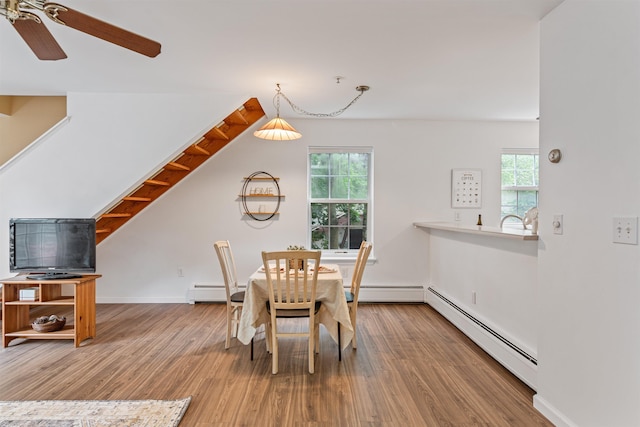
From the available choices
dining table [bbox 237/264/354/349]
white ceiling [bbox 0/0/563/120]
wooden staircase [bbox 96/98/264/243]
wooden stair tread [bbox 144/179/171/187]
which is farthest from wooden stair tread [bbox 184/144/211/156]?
dining table [bbox 237/264/354/349]

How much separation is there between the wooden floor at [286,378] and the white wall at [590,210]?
1.45 ft

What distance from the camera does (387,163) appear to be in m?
4.99

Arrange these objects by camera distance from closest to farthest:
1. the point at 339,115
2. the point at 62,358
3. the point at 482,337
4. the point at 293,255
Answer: the point at 293,255 → the point at 62,358 → the point at 482,337 → the point at 339,115

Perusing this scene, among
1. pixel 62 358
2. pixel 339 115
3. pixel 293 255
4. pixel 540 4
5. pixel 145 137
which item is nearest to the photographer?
pixel 540 4

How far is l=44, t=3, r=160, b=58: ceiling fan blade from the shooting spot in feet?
5.57

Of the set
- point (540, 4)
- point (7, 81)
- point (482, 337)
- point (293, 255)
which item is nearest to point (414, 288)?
point (482, 337)

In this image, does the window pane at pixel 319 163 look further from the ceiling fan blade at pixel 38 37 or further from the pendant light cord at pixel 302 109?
the ceiling fan blade at pixel 38 37

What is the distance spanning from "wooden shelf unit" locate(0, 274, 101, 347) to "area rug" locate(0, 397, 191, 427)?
1.03 metres

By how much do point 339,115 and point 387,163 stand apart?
2.97 feet

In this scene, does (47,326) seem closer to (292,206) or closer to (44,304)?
(44,304)

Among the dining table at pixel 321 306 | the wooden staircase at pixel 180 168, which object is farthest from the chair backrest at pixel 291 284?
the wooden staircase at pixel 180 168

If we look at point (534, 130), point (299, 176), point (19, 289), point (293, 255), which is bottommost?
point (19, 289)

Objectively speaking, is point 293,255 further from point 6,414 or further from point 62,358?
point 62,358

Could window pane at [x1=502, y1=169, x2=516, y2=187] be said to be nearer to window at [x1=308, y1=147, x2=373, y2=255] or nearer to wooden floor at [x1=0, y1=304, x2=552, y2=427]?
window at [x1=308, y1=147, x2=373, y2=255]
